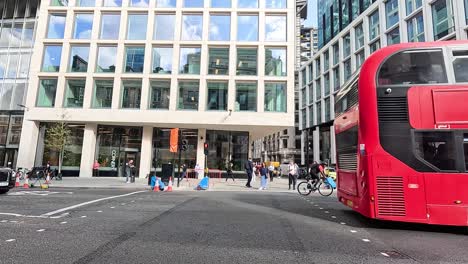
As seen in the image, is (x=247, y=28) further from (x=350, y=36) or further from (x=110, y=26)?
(x=350, y=36)

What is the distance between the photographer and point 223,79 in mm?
27375

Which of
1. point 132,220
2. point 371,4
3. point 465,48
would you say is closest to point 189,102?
point 132,220

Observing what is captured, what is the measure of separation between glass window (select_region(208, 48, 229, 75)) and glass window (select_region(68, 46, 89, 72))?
1191 cm

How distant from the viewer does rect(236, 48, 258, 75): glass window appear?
90.7ft

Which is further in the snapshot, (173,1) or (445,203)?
(173,1)

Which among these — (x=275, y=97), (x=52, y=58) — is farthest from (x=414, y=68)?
(x=52, y=58)

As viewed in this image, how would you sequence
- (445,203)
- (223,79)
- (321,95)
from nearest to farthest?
(445,203), (223,79), (321,95)

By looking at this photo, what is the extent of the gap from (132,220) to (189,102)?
20.7 m

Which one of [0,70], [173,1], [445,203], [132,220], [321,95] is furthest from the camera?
[321,95]

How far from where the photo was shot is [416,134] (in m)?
6.44

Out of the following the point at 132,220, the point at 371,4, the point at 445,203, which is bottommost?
the point at 132,220

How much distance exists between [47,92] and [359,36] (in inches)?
1647

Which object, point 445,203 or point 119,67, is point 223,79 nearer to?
point 119,67

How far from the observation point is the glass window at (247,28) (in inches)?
1110
